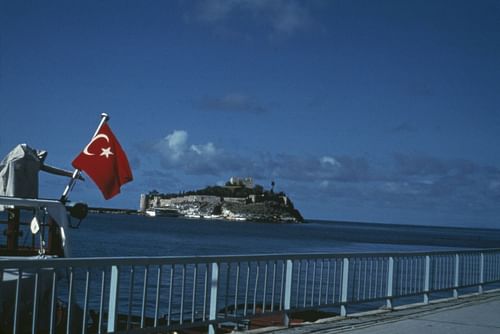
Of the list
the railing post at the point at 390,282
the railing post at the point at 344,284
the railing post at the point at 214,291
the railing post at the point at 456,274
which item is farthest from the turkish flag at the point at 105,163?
the railing post at the point at 456,274

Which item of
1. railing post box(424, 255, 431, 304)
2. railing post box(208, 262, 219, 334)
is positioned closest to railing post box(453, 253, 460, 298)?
railing post box(424, 255, 431, 304)

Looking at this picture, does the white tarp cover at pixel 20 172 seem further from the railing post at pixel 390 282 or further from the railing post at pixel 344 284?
the railing post at pixel 390 282

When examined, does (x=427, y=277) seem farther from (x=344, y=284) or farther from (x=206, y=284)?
(x=206, y=284)

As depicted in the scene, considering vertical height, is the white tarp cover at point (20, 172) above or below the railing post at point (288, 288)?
above

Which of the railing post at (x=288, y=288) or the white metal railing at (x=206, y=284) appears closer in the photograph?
the white metal railing at (x=206, y=284)

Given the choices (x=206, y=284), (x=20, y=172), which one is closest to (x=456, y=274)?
(x=206, y=284)

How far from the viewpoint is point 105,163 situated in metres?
11.0

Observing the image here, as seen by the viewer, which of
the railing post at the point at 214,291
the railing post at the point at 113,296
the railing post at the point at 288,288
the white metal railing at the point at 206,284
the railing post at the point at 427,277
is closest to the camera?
the white metal railing at the point at 206,284

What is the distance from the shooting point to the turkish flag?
10875mm

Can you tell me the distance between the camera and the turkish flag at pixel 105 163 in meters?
10.9

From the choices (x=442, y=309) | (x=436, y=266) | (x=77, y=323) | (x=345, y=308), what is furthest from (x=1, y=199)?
(x=436, y=266)

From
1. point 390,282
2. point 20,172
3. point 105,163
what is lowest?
point 390,282

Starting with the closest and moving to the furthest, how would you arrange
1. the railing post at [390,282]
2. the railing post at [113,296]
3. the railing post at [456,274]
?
1. the railing post at [113,296]
2. the railing post at [390,282]
3. the railing post at [456,274]

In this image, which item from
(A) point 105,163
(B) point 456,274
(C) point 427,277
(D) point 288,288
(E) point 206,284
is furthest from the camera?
(B) point 456,274
